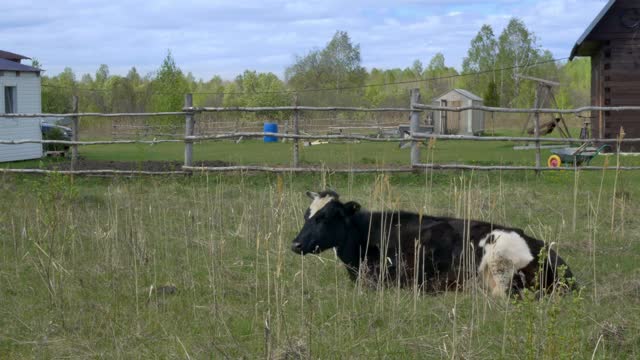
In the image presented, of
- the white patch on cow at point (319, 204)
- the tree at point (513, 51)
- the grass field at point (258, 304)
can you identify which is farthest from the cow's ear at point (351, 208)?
the tree at point (513, 51)

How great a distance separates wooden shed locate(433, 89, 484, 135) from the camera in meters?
41.9

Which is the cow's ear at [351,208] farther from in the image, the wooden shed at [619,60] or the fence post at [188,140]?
the wooden shed at [619,60]

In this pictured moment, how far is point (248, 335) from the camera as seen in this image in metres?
5.29

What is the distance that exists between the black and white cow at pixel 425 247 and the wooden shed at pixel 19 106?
18.3m

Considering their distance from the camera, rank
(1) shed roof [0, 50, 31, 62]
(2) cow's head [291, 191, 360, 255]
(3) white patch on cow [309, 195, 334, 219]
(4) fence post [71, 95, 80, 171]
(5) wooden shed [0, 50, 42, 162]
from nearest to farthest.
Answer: (2) cow's head [291, 191, 360, 255]
(3) white patch on cow [309, 195, 334, 219]
(4) fence post [71, 95, 80, 171]
(5) wooden shed [0, 50, 42, 162]
(1) shed roof [0, 50, 31, 62]

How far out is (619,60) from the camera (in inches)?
879

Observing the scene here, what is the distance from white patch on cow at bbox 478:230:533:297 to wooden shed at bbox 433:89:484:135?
112 ft

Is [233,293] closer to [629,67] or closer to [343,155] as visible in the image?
[343,155]

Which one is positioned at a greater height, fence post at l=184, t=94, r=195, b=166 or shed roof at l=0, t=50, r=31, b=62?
shed roof at l=0, t=50, r=31, b=62

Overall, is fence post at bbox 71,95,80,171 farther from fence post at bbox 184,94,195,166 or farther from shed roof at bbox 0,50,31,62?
shed roof at bbox 0,50,31,62

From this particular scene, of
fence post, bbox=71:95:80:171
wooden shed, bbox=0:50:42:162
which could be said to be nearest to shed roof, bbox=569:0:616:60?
fence post, bbox=71:95:80:171

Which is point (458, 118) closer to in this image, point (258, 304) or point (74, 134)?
point (74, 134)

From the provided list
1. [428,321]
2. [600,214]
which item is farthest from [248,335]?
[600,214]

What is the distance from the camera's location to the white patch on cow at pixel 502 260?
6.59 m
